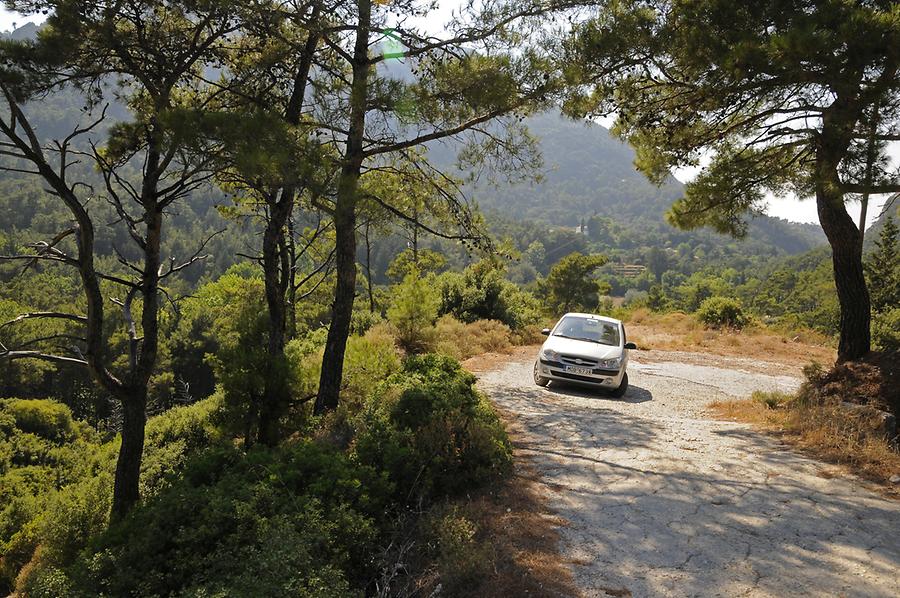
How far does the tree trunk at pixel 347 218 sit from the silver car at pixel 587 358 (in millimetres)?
3687

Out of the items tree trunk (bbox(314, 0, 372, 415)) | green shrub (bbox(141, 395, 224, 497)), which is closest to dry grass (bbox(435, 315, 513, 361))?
tree trunk (bbox(314, 0, 372, 415))

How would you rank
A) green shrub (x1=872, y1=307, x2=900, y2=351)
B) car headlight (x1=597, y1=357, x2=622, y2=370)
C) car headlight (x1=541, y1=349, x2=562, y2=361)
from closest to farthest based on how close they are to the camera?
car headlight (x1=597, y1=357, x2=622, y2=370) → car headlight (x1=541, y1=349, x2=562, y2=361) → green shrub (x1=872, y1=307, x2=900, y2=351)

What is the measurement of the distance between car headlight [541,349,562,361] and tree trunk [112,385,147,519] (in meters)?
6.34

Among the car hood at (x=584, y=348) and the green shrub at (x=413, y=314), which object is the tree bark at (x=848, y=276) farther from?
the green shrub at (x=413, y=314)

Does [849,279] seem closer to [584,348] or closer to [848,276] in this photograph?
[848,276]

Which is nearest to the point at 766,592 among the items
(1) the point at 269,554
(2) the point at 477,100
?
(1) the point at 269,554

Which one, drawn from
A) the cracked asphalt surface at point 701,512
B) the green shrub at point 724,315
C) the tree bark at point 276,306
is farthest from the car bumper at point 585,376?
the green shrub at point 724,315

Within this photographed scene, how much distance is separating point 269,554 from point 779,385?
37.9 feet

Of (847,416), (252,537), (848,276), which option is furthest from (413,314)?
(252,537)

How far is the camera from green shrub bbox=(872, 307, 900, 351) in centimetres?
1680

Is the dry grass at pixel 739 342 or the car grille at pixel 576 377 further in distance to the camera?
the dry grass at pixel 739 342

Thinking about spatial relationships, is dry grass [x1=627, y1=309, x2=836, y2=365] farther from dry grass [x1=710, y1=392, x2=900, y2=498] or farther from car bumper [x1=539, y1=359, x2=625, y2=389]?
dry grass [x1=710, y1=392, x2=900, y2=498]

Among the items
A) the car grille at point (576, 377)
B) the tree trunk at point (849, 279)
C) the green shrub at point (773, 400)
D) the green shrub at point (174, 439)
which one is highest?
the tree trunk at point (849, 279)

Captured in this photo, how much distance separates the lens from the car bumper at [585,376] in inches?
387
